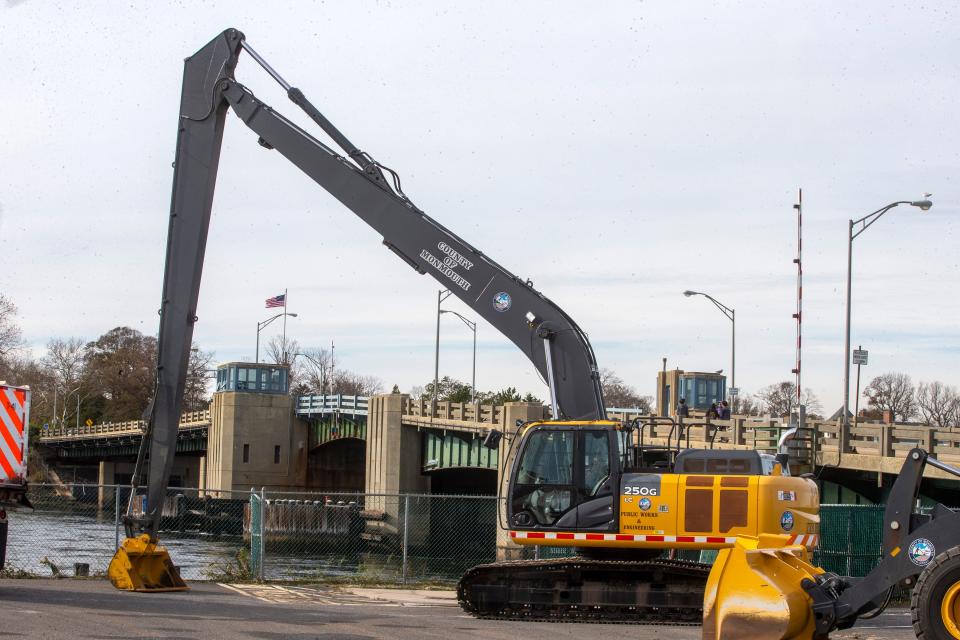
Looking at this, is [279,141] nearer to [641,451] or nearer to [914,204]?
[641,451]

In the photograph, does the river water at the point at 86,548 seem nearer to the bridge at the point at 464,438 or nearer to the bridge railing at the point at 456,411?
the bridge at the point at 464,438

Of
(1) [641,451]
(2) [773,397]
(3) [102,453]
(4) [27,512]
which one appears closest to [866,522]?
(1) [641,451]

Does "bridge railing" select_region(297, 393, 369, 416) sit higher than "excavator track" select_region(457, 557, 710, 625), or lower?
higher

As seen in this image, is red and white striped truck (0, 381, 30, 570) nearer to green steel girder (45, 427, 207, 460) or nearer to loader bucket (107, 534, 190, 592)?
loader bucket (107, 534, 190, 592)

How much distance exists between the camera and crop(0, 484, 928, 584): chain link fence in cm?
2206

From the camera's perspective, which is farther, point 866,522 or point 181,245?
point 866,522

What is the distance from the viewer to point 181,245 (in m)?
17.9

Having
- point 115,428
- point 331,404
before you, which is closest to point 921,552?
point 331,404

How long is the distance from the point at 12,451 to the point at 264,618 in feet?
14.4

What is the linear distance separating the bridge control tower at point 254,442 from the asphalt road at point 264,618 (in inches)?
2076

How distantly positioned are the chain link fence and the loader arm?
420cm

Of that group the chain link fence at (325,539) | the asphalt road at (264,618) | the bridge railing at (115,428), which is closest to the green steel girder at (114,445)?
the bridge railing at (115,428)

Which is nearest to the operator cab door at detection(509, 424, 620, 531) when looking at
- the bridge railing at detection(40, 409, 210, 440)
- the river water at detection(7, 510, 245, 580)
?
the river water at detection(7, 510, 245, 580)

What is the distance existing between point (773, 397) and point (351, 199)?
107317 millimetres
